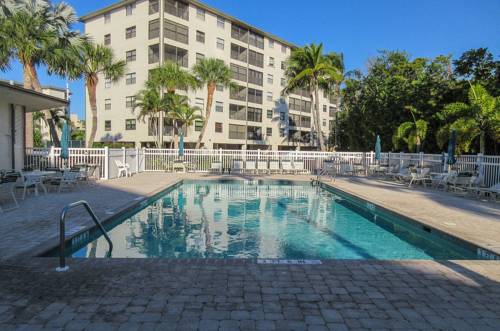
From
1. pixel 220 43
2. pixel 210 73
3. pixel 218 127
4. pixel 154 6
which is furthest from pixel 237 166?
pixel 220 43

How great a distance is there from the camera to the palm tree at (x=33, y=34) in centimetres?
1524

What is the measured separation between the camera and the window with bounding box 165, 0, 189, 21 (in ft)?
106

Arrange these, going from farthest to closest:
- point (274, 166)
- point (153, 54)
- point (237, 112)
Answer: point (237, 112) → point (153, 54) → point (274, 166)

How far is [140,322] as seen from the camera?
2.84 metres

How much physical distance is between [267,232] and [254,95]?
1425 inches

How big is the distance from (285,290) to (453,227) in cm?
481

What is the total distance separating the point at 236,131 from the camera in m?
40.1

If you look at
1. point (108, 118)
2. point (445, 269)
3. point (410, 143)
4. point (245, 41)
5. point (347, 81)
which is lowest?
point (445, 269)

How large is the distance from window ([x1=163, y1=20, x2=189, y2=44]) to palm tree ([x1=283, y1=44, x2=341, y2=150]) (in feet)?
38.9

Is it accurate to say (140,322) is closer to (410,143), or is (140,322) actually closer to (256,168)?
(256,168)

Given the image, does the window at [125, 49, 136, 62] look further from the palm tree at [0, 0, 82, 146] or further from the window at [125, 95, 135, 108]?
the palm tree at [0, 0, 82, 146]

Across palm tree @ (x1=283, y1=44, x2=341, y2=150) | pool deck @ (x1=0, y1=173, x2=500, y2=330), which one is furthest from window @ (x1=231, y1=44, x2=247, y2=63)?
pool deck @ (x1=0, y1=173, x2=500, y2=330)

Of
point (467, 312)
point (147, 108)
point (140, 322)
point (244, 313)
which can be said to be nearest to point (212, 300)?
point (244, 313)

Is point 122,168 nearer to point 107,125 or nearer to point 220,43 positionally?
point 107,125
